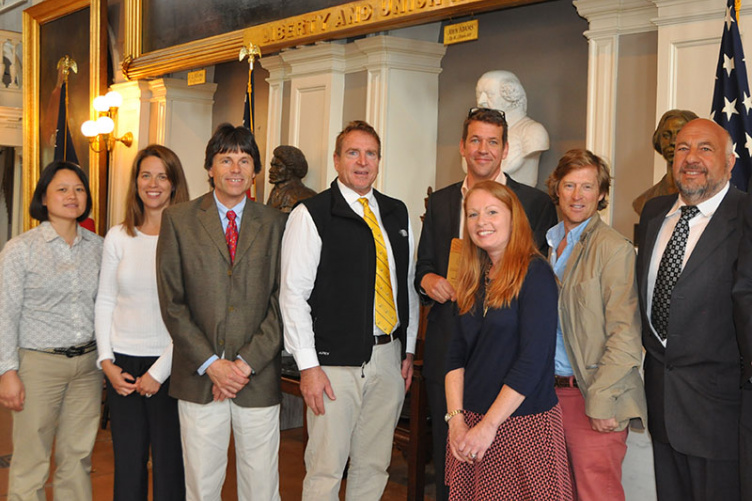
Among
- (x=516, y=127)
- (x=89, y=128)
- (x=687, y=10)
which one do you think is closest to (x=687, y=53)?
(x=687, y=10)

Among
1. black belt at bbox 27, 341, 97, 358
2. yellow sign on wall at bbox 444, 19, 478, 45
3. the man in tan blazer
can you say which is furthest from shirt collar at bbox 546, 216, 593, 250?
yellow sign on wall at bbox 444, 19, 478, 45

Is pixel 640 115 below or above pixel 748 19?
below

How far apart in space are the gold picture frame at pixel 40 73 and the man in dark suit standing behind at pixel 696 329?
7.96 meters

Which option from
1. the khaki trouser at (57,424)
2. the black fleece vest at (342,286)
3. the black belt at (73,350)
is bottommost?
the khaki trouser at (57,424)

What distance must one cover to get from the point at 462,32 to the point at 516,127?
79 cm

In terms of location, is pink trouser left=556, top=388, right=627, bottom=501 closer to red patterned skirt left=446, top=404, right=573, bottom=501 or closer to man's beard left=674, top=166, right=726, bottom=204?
red patterned skirt left=446, top=404, right=573, bottom=501

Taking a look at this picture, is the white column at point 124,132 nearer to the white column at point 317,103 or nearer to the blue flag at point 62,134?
the blue flag at point 62,134

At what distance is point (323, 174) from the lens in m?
6.76

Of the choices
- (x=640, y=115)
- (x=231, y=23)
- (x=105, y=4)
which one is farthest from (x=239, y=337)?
(x=105, y=4)

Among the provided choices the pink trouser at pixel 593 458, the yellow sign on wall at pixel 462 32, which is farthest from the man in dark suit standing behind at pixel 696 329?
the yellow sign on wall at pixel 462 32

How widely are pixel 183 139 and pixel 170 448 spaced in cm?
674

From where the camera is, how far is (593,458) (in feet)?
8.34

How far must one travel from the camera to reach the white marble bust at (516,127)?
17.6 ft

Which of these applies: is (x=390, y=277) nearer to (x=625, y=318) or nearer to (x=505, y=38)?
(x=625, y=318)
